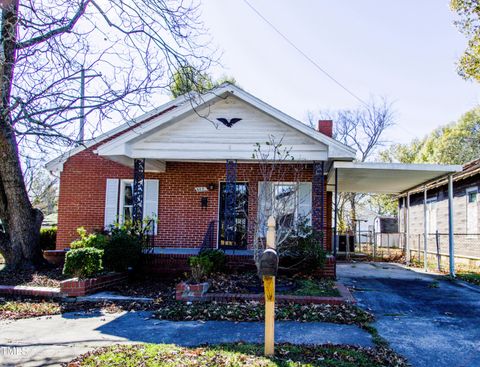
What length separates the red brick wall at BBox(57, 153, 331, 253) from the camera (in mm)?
13570

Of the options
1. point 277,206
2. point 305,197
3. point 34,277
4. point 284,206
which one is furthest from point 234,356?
point 305,197

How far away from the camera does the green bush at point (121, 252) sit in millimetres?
10125

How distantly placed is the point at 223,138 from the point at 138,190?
2.65 metres

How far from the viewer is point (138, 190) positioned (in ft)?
38.3

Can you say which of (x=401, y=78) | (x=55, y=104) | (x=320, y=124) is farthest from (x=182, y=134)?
(x=401, y=78)

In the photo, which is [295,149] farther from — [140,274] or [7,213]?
[7,213]

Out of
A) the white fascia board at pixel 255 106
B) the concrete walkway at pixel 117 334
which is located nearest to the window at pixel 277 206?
the white fascia board at pixel 255 106

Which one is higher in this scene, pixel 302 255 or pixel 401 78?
pixel 401 78

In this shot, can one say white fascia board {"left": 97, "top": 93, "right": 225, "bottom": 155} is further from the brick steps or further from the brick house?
the brick steps

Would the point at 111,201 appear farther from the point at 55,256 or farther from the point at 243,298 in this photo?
the point at 243,298

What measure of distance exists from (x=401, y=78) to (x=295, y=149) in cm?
1006

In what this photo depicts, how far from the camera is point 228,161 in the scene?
11.4 meters

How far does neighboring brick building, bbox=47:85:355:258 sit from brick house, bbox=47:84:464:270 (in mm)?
27

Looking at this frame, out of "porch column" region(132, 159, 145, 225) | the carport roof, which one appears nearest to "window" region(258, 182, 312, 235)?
the carport roof
